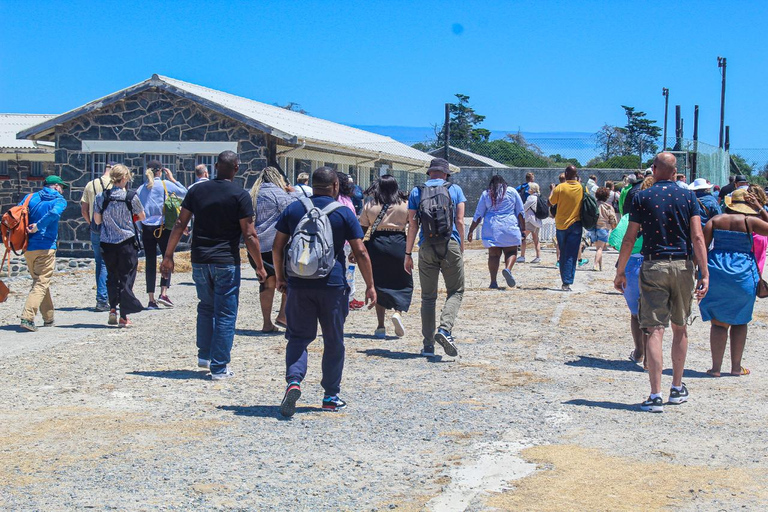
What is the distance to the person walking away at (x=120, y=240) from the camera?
984 centimetres

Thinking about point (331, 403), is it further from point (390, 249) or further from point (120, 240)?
point (120, 240)

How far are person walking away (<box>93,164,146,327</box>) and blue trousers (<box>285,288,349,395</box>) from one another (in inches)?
162

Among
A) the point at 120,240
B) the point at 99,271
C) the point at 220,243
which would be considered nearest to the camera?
the point at 220,243

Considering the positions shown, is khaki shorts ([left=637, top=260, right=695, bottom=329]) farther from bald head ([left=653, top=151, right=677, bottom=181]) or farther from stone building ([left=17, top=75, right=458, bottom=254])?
stone building ([left=17, top=75, right=458, bottom=254])

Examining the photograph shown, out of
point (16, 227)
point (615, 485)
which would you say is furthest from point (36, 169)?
point (615, 485)

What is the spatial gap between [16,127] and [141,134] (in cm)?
1106

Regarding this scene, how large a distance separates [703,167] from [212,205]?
1943cm

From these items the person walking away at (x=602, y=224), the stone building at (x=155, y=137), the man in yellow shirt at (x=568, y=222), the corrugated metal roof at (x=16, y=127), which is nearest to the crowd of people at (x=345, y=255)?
the man in yellow shirt at (x=568, y=222)

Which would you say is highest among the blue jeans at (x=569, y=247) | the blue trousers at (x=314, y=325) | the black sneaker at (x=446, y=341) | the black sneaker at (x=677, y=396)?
the blue jeans at (x=569, y=247)

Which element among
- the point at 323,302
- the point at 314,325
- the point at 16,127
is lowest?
the point at 314,325

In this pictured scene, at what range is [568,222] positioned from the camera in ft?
43.8

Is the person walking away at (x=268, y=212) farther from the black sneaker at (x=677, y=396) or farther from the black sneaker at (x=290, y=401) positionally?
the black sneaker at (x=677, y=396)

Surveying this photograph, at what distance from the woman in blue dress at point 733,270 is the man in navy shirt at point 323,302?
309 centimetres

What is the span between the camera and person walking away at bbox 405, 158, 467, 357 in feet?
27.0
